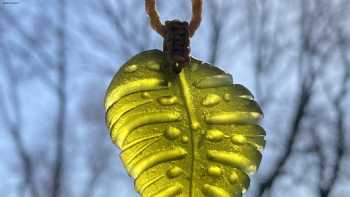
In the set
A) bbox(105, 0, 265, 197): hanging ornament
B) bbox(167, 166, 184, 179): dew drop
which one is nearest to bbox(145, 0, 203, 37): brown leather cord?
bbox(105, 0, 265, 197): hanging ornament

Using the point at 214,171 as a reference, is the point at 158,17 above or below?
above

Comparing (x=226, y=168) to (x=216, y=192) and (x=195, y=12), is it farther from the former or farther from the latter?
(x=195, y=12)

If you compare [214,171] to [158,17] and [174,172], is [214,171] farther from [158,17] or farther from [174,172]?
[158,17]

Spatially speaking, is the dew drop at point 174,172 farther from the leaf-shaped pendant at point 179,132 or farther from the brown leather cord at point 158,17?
the brown leather cord at point 158,17

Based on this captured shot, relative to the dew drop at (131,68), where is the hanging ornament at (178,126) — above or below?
below

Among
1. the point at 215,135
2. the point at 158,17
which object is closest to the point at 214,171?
the point at 215,135

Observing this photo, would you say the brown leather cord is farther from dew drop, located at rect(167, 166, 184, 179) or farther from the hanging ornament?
dew drop, located at rect(167, 166, 184, 179)

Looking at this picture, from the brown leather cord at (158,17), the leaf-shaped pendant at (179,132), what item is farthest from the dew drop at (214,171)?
the brown leather cord at (158,17)
